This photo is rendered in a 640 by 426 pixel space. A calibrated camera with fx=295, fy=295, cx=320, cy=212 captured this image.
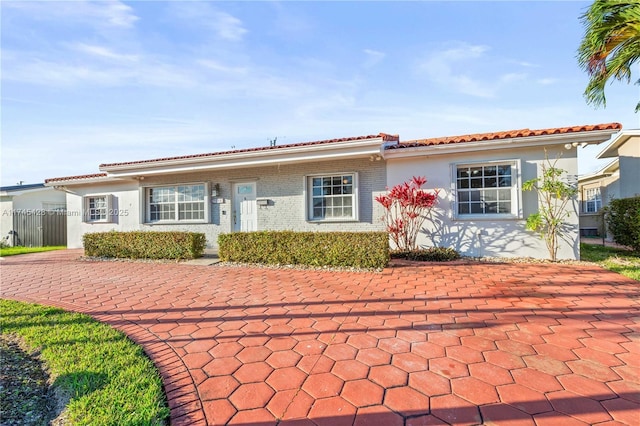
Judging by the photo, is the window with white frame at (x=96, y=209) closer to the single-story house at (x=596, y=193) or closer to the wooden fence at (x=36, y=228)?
the wooden fence at (x=36, y=228)

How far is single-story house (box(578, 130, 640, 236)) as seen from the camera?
13125mm

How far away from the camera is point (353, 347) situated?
10.4 feet

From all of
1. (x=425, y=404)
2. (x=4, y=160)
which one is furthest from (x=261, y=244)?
(x=4, y=160)

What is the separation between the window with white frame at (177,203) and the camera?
11727mm

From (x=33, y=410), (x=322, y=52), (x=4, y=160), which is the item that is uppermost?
(x=322, y=52)

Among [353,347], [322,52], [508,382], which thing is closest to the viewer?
[508,382]

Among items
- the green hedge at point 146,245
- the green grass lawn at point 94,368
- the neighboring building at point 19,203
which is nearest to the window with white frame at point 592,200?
the green hedge at point 146,245

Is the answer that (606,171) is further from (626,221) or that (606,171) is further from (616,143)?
(626,221)

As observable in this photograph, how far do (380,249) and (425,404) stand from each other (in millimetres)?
4924

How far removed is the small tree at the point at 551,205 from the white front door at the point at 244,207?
8561 millimetres

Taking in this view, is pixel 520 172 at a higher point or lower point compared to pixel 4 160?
lower

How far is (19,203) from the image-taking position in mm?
16594

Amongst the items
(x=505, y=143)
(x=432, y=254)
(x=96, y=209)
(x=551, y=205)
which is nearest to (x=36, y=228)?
(x=96, y=209)

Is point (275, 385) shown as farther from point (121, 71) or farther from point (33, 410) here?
point (121, 71)
